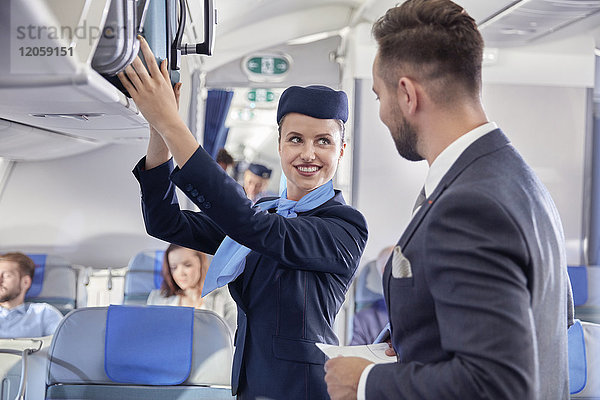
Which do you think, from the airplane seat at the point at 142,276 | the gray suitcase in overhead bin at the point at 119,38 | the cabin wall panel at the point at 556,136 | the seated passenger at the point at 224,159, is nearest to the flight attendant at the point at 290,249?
the gray suitcase in overhead bin at the point at 119,38

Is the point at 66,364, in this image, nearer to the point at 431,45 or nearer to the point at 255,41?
the point at 431,45

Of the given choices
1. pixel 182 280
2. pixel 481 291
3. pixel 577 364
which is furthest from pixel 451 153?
pixel 182 280

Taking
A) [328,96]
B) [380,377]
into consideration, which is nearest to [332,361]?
[380,377]

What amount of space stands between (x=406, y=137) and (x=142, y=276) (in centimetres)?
351

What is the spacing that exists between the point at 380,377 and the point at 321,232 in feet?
1.88

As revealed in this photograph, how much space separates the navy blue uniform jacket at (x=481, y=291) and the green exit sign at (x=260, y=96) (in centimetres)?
745

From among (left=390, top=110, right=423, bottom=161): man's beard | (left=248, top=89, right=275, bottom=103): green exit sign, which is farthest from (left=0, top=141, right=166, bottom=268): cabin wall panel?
(left=248, top=89, right=275, bottom=103): green exit sign

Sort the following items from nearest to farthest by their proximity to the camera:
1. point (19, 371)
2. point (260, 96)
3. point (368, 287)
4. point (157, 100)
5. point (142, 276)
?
point (157, 100), point (19, 371), point (142, 276), point (368, 287), point (260, 96)

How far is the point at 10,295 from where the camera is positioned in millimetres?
4031

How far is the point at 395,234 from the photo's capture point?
19.2 ft

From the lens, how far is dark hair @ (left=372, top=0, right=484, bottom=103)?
1.09 metres

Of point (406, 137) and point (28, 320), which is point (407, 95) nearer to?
point (406, 137)

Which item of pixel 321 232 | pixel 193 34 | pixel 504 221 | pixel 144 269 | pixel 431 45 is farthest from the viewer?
pixel 144 269

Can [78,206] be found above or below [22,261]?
above
